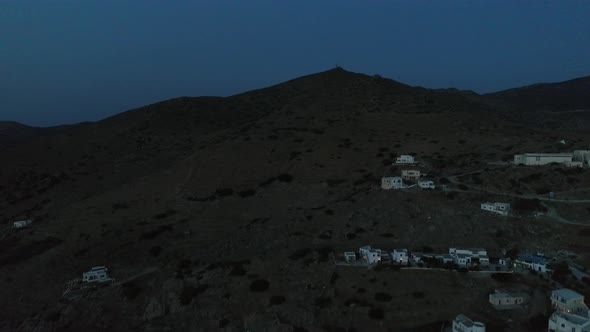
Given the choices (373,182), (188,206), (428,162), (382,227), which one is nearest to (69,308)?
(188,206)

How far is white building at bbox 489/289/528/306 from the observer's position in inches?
1252

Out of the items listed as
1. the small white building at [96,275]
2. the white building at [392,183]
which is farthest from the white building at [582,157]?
the small white building at [96,275]

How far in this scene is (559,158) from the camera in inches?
1987

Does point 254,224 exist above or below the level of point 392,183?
below

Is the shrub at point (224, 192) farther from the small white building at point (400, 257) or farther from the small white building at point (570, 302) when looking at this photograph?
the small white building at point (570, 302)

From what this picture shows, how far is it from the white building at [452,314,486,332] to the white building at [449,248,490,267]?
646cm

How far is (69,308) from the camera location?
130ft

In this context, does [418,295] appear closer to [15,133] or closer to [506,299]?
[506,299]

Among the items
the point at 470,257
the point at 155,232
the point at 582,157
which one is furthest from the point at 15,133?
the point at 582,157

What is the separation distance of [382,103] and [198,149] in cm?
4129

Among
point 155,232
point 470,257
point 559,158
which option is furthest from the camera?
point 559,158

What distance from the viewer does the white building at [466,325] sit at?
2895 centimetres

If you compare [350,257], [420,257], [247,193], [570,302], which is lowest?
[570,302]

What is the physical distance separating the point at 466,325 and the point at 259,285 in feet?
50.2
